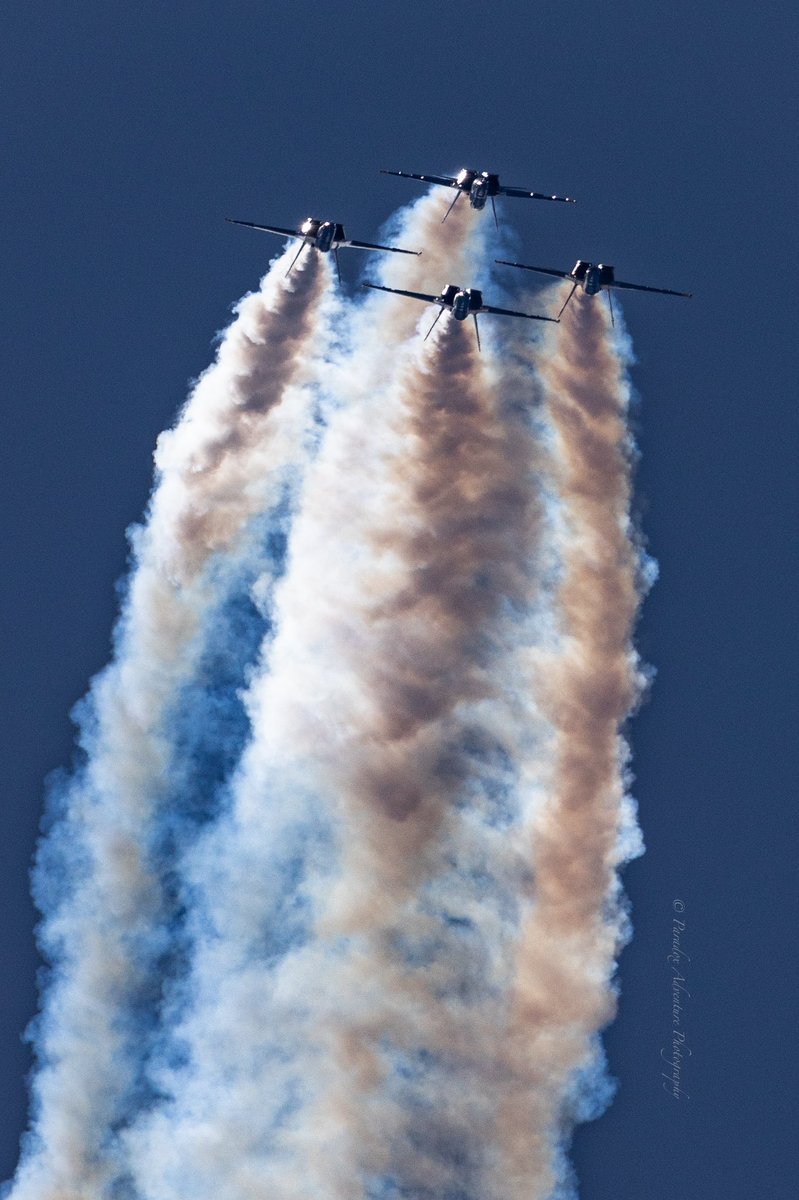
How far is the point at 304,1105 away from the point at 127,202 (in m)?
46.7

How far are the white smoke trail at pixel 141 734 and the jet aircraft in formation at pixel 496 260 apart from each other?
1.78 meters

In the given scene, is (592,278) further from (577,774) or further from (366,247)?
(577,774)

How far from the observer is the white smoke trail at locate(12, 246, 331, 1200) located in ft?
185

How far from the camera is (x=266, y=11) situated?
2975 inches

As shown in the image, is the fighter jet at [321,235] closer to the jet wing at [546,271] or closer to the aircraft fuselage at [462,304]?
the aircraft fuselage at [462,304]

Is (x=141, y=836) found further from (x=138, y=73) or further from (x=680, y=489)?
(x=138, y=73)

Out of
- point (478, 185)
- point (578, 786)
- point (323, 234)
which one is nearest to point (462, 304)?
point (478, 185)

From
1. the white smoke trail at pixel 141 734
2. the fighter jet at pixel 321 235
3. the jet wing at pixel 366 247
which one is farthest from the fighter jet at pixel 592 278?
the white smoke trail at pixel 141 734

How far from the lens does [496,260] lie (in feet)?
220

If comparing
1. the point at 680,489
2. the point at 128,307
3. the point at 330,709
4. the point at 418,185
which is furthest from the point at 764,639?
the point at 128,307

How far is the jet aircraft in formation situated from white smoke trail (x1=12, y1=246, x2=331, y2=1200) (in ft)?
5.83

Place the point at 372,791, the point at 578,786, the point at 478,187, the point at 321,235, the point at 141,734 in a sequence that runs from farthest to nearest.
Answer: the point at 478,187 → the point at 321,235 → the point at 141,734 → the point at 578,786 → the point at 372,791

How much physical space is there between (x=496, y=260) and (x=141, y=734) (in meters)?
28.9

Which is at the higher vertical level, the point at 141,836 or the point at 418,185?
the point at 418,185
